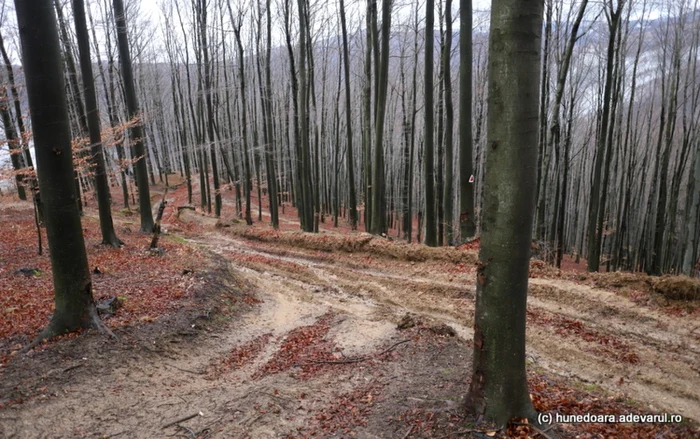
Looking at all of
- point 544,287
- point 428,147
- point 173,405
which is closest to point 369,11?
point 428,147

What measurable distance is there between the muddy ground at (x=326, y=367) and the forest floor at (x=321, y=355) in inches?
0.9

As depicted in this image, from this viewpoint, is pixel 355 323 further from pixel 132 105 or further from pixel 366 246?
pixel 132 105

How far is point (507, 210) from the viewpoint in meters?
2.83

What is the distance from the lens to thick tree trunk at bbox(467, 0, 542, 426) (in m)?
2.66

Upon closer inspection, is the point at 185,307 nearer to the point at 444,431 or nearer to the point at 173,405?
the point at 173,405

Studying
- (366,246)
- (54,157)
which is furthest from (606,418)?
(366,246)

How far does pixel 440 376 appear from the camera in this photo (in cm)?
443

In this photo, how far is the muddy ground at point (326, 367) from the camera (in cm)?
371

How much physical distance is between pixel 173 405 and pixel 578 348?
226 inches

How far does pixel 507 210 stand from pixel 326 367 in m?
3.53

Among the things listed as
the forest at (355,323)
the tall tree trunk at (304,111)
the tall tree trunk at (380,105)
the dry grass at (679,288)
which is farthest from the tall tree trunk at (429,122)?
the dry grass at (679,288)

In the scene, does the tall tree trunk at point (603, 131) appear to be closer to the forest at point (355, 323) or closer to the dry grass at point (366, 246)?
the forest at point (355, 323)

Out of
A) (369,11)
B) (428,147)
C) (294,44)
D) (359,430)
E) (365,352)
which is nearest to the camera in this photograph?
(359,430)

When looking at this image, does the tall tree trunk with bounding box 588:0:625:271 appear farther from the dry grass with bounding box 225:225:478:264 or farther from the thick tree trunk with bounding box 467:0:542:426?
the thick tree trunk with bounding box 467:0:542:426
